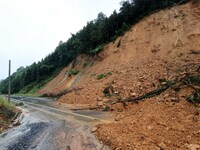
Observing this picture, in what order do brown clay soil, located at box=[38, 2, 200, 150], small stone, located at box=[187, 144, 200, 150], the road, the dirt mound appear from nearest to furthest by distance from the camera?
small stone, located at box=[187, 144, 200, 150] < the dirt mound < the road < brown clay soil, located at box=[38, 2, 200, 150]

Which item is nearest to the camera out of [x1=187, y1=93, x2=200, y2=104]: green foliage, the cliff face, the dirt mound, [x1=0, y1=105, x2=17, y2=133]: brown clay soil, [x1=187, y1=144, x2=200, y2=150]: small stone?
[x1=187, y1=144, x2=200, y2=150]: small stone

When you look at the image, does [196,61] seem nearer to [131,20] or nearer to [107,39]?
[131,20]

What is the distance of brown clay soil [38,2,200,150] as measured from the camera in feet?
34.0

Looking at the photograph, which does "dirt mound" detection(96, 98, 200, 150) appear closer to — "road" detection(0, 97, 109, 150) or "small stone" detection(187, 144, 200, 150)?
"small stone" detection(187, 144, 200, 150)

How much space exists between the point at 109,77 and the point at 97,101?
533 centimetres

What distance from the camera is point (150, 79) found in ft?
67.9

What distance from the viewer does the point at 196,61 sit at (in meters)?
19.9

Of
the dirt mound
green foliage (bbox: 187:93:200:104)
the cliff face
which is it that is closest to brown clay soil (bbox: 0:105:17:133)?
the dirt mound

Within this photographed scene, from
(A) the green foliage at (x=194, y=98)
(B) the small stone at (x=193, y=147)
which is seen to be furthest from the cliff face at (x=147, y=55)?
(B) the small stone at (x=193, y=147)

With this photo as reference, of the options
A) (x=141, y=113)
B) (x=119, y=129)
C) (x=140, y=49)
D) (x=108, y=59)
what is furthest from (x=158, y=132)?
(x=108, y=59)

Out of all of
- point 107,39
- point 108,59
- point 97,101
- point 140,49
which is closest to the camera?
point 97,101

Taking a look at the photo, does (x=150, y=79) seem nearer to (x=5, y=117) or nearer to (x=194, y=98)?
(x=194, y=98)

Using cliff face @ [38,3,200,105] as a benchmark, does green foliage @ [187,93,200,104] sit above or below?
below

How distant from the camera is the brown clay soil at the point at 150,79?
1037 cm
